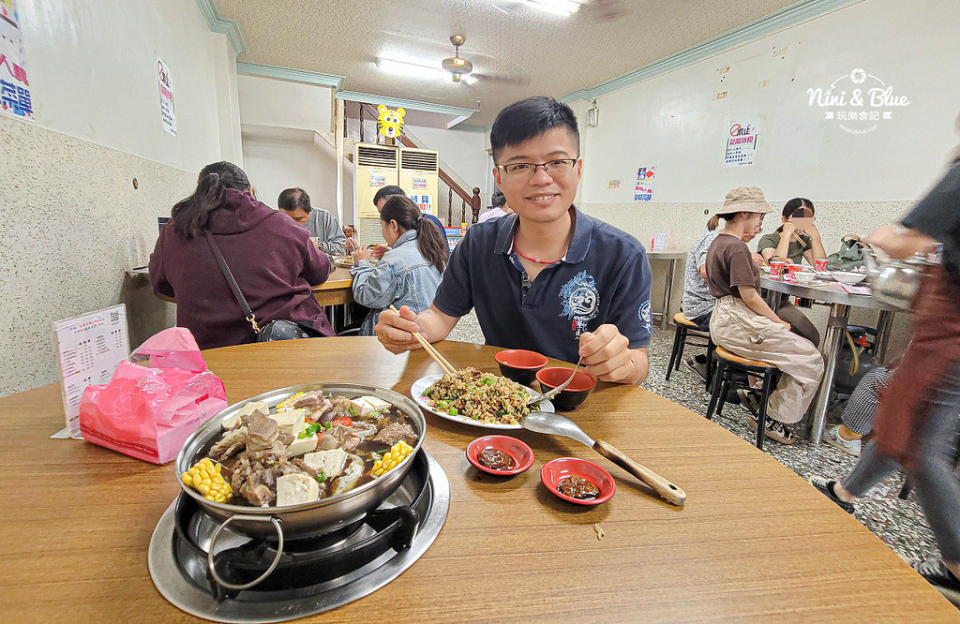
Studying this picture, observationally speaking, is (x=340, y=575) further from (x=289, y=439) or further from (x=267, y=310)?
(x=267, y=310)

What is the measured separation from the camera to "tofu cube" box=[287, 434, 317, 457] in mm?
650

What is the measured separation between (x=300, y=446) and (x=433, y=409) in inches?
14.6

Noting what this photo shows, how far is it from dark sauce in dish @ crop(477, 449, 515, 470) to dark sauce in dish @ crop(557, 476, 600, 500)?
11 cm

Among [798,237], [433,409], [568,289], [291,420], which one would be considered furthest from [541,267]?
[798,237]

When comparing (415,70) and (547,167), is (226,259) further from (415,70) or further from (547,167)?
(415,70)

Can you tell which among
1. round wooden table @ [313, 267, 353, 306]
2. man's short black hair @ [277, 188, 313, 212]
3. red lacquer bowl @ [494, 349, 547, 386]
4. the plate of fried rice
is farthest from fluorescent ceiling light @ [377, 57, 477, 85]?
the plate of fried rice

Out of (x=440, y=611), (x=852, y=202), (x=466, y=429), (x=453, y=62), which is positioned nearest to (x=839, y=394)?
(x=852, y=202)

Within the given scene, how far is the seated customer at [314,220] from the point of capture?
4.68 meters

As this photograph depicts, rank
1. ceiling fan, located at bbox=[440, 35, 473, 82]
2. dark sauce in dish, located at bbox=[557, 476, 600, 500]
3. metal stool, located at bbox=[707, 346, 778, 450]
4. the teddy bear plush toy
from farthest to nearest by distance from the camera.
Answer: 1. the teddy bear plush toy
2. ceiling fan, located at bbox=[440, 35, 473, 82]
3. metal stool, located at bbox=[707, 346, 778, 450]
4. dark sauce in dish, located at bbox=[557, 476, 600, 500]

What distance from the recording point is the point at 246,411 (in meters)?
0.76

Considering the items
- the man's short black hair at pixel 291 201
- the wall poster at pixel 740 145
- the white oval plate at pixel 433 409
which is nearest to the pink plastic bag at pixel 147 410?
the white oval plate at pixel 433 409

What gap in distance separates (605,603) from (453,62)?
6.00 meters

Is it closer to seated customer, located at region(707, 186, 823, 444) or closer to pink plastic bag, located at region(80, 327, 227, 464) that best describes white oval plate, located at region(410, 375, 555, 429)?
pink plastic bag, located at region(80, 327, 227, 464)

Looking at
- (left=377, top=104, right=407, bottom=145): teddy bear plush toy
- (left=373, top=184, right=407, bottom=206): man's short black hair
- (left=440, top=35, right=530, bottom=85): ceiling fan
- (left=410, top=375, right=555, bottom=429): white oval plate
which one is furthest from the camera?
(left=377, top=104, right=407, bottom=145): teddy bear plush toy
